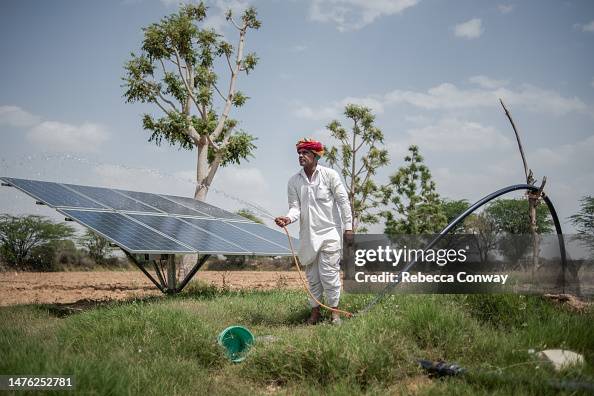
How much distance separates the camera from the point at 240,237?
8.40 metres

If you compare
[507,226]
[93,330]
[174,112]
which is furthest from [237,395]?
[507,226]

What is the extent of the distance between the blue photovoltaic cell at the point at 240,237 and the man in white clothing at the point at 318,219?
1989 mm

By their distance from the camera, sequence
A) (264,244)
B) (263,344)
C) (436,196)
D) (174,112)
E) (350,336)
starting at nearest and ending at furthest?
(350,336), (263,344), (264,244), (174,112), (436,196)

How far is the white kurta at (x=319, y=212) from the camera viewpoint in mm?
5488

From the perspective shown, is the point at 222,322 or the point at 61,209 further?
the point at 61,209

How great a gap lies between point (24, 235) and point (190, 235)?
18.9 meters

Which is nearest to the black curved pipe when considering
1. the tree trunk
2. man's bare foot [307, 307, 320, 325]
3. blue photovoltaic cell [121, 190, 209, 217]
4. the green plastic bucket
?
man's bare foot [307, 307, 320, 325]

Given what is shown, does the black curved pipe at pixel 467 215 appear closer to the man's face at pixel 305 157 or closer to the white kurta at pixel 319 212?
the white kurta at pixel 319 212

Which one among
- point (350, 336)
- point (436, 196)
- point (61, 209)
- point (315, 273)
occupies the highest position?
point (436, 196)

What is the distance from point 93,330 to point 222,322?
132cm

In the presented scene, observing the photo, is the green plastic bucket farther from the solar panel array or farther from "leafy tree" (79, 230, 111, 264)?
"leafy tree" (79, 230, 111, 264)

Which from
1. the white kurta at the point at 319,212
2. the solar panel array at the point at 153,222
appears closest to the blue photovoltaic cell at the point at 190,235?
the solar panel array at the point at 153,222

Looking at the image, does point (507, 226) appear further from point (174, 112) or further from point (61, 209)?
point (61, 209)

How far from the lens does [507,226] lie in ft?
88.5
